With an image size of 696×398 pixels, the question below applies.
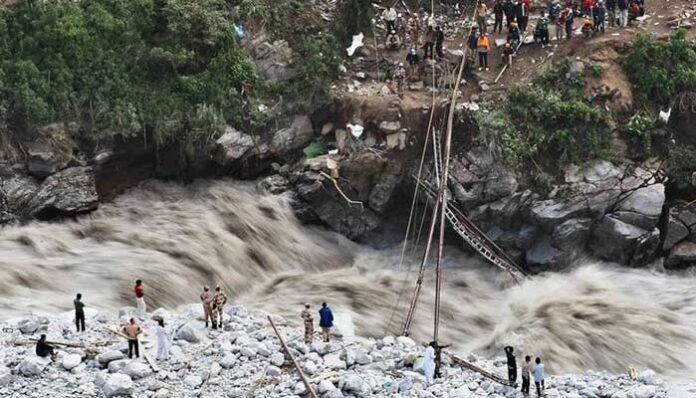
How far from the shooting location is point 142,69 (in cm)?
2636

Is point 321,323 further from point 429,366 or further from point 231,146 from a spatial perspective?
point 231,146

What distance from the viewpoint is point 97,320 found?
750 inches

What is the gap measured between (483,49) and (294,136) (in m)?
5.94

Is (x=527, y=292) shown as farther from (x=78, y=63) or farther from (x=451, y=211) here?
(x=78, y=63)

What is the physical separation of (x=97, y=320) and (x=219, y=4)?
11.9 meters

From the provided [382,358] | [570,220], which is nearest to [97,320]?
[382,358]

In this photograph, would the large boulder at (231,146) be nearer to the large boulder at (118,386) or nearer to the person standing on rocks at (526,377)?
the large boulder at (118,386)

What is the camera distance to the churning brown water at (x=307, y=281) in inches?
813

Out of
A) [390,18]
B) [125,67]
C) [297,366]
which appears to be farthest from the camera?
[390,18]

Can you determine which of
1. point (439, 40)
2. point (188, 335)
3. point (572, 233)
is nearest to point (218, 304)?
point (188, 335)

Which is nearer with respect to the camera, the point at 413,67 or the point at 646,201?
the point at 646,201

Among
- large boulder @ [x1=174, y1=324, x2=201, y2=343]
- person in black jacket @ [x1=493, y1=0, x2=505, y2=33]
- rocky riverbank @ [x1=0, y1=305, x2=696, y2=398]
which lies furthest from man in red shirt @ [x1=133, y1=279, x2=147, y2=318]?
person in black jacket @ [x1=493, y1=0, x2=505, y2=33]

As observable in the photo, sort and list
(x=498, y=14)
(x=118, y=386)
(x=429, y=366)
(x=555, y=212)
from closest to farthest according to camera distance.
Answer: (x=118, y=386) → (x=429, y=366) → (x=555, y=212) → (x=498, y=14)

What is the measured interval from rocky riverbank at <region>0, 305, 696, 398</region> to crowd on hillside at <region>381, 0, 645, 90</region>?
10259 millimetres
